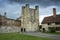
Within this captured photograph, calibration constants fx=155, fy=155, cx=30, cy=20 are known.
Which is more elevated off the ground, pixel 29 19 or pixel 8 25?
pixel 29 19

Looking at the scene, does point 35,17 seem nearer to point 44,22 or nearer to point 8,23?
point 44,22

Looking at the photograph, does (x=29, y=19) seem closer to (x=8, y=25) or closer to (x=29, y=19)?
(x=29, y=19)

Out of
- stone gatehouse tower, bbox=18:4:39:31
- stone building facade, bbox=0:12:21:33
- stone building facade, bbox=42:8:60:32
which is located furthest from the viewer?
stone gatehouse tower, bbox=18:4:39:31

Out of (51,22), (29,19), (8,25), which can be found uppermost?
(29,19)

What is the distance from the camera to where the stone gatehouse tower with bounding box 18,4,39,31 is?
4075cm

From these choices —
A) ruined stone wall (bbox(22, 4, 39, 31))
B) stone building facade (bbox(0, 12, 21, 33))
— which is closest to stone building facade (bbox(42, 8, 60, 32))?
ruined stone wall (bbox(22, 4, 39, 31))

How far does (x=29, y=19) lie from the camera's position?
41.2m

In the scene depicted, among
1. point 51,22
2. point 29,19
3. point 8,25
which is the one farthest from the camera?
point 29,19

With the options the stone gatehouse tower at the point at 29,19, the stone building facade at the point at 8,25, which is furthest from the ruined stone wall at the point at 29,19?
the stone building facade at the point at 8,25

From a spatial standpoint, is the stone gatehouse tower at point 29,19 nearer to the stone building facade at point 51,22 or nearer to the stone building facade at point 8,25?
the stone building facade at point 8,25

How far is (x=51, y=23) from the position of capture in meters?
35.5

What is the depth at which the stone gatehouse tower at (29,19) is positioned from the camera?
40750 mm

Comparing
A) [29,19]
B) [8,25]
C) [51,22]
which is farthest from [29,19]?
[8,25]

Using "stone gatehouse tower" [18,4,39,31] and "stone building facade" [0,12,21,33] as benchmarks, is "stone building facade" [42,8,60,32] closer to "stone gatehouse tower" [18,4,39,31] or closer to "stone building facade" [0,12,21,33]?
"stone gatehouse tower" [18,4,39,31]
